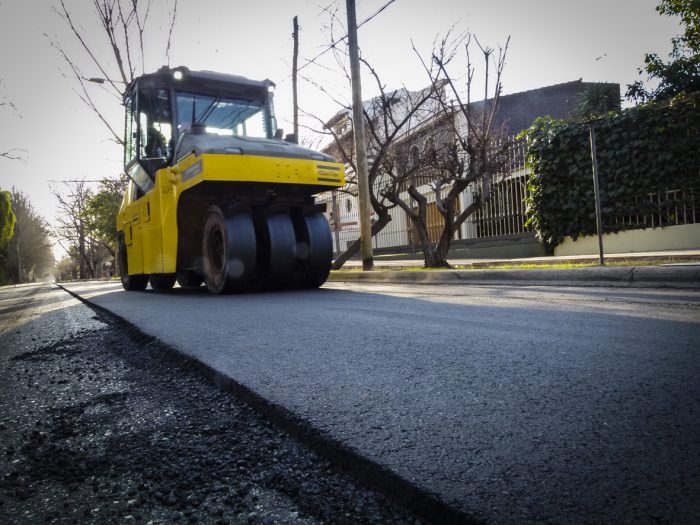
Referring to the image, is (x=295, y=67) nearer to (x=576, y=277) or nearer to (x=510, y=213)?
(x=510, y=213)

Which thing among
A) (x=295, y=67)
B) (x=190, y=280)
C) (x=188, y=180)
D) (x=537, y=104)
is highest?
(x=537, y=104)

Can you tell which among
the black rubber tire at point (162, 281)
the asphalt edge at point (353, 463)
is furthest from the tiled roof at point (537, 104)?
the asphalt edge at point (353, 463)

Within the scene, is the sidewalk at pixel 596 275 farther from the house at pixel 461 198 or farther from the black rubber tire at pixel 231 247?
the house at pixel 461 198

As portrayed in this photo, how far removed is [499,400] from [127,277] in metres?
9.78

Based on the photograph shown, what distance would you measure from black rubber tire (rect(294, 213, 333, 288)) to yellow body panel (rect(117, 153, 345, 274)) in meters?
0.57

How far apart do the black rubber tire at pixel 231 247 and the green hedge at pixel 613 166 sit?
792cm

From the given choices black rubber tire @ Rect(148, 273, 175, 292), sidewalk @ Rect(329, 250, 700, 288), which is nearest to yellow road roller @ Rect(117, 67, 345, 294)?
black rubber tire @ Rect(148, 273, 175, 292)

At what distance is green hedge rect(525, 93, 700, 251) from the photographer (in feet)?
32.2

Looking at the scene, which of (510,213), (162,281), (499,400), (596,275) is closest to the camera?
(499,400)

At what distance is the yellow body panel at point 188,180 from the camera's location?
19.4 feet

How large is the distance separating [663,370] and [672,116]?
10.3 meters

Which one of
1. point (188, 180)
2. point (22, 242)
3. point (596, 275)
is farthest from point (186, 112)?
point (22, 242)

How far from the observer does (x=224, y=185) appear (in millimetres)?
6215

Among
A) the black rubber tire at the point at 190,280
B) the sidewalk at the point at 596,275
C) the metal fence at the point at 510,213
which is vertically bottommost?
the sidewalk at the point at 596,275
